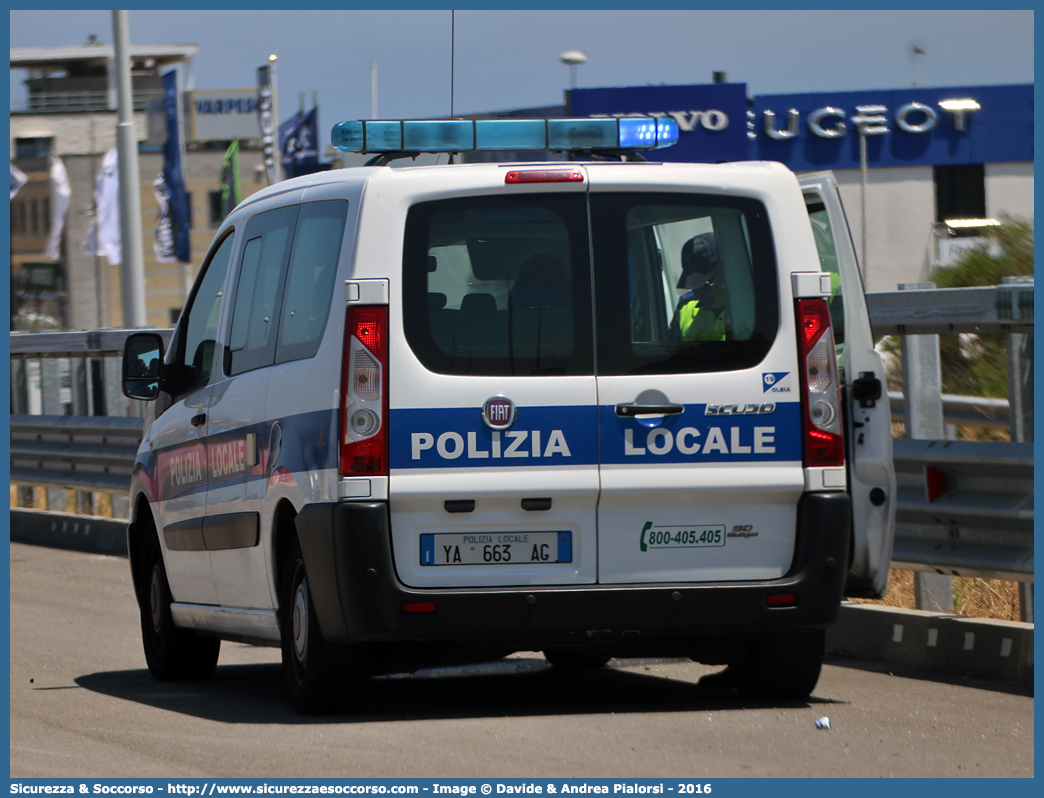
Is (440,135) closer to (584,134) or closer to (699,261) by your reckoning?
(584,134)

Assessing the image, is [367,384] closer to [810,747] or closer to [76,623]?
[810,747]

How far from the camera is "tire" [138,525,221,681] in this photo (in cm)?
840

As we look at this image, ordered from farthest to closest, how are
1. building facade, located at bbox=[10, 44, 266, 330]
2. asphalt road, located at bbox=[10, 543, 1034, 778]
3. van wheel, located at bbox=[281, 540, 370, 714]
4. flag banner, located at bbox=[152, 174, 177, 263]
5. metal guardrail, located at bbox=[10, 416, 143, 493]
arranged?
building facade, located at bbox=[10, 44, 266, 330] < flag banner, located at bbox=[152, 174, 177, 263] < metal guardrail, located at bbox=[10, 416, 143, 493] < van wheel, located at bbox=[281, 540, 370, 714] < asphalt road, located at bbox=[10, 543, 1034, 778]

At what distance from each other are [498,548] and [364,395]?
2.37ft

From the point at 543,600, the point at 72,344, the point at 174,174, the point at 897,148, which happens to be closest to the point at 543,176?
the point at 543,600

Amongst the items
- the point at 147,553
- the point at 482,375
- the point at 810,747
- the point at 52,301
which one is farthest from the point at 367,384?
the point at 52,301

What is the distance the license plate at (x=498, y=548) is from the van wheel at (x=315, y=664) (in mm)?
532

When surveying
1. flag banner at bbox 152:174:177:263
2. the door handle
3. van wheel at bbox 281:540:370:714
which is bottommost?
van wheel at bbox 281:540:370:714

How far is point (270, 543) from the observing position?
23.2 ft

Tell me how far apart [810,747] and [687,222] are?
6.48 feet

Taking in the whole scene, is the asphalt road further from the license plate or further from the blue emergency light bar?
the blue emergency light bar

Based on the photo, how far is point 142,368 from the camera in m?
8.42

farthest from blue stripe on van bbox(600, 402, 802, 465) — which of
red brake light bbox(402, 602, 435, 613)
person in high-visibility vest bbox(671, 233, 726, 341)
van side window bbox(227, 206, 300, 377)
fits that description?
van side window bbox(227, 206, 300, 377)

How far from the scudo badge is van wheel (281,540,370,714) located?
0.90 metres
